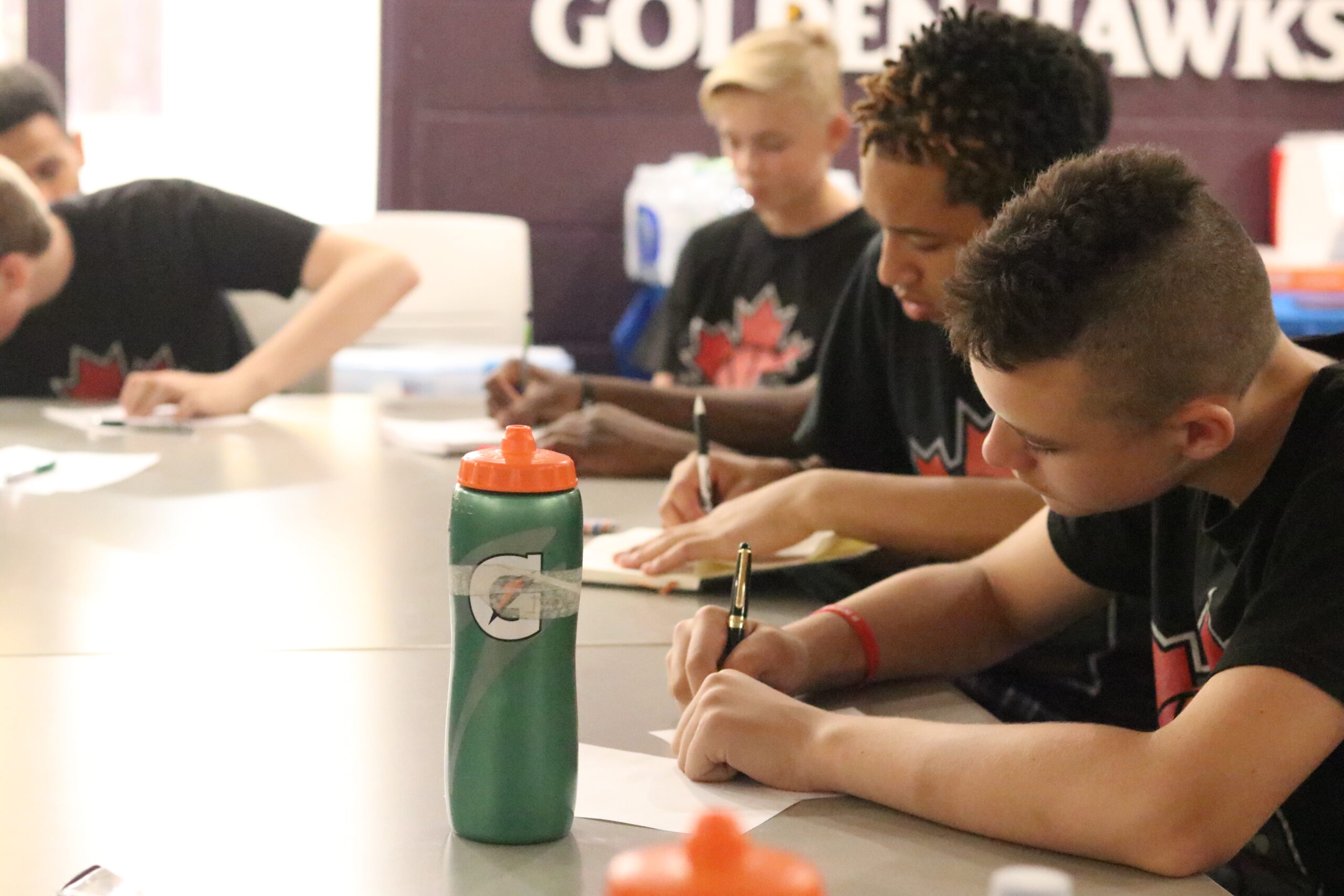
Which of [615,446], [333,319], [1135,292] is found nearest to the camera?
[1135,292]

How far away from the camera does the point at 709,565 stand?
133cm

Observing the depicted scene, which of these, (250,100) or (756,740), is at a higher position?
(250,100)

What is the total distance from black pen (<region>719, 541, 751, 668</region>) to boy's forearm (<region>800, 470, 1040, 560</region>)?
389 mm

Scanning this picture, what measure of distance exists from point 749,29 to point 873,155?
8.67 feet

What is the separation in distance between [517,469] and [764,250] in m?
1.76

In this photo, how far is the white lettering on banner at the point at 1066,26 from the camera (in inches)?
152

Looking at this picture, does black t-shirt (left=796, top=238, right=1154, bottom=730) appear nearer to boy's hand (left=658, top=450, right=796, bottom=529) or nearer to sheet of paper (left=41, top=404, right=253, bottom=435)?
boy's hand (left=658, top=450, right=796, bottom=529)

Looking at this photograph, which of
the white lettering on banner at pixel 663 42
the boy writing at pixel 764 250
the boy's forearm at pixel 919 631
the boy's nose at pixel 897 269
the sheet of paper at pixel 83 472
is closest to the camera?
the boy's forearm at pixel 919 631

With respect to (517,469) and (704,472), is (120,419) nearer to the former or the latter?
(704,472)

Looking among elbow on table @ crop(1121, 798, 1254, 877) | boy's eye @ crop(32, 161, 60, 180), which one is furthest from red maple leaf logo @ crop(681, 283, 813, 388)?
elbow on table @ crop(1121, 798, 1254, 877)

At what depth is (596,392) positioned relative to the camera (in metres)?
2.12

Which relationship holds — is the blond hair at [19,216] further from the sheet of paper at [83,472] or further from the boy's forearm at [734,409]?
the boy's forearm at [734,409]

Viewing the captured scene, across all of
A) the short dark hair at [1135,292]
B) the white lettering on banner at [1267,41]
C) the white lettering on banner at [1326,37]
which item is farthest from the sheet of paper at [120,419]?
the white lettering on banner at [1326,37]

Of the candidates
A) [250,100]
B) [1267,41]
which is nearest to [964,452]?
[250,100]
